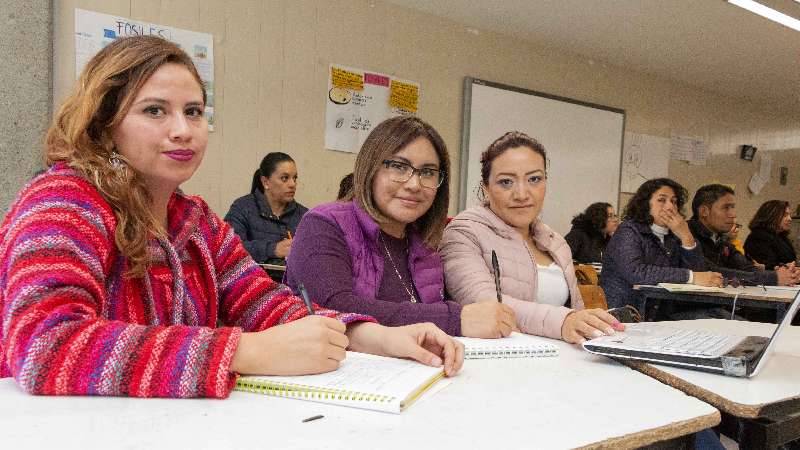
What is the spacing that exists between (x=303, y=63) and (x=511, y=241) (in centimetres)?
236

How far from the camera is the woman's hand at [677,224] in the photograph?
3.31 m

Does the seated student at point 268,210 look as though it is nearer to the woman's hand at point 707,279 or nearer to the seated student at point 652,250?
the seated student at point 652,250

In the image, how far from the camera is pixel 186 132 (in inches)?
39.9

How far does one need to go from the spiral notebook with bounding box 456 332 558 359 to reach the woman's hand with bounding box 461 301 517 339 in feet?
0.13

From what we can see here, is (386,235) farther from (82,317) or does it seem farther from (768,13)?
(768,13)

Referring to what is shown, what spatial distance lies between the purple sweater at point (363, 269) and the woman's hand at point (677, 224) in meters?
2.16

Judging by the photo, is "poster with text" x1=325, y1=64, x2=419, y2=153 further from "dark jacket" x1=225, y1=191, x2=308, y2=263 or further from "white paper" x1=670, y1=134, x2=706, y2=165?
"white paper" x1=670, y1=134, x2=706, y2=165

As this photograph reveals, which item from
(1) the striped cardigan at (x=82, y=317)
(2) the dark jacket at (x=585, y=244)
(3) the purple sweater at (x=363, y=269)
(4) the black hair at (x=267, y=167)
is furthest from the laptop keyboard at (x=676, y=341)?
(2) the dark jacket at (x=585, y=244)

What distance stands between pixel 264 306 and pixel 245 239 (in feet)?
8.03

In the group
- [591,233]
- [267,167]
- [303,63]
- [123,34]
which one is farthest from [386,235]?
[591,233]

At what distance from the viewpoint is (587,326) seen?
129cm

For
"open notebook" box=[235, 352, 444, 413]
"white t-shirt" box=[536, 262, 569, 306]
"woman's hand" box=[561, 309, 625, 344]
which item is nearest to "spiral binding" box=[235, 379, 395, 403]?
"open notebook" box=[235, 352, 444, 413]

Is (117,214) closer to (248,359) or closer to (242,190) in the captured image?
(248,359)

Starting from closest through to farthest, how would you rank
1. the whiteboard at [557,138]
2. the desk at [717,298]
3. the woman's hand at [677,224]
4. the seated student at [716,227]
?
the desk at [717,298], the woman's hand at [677,224], the seated student at [716,227], the whiteboard at [557,138]
